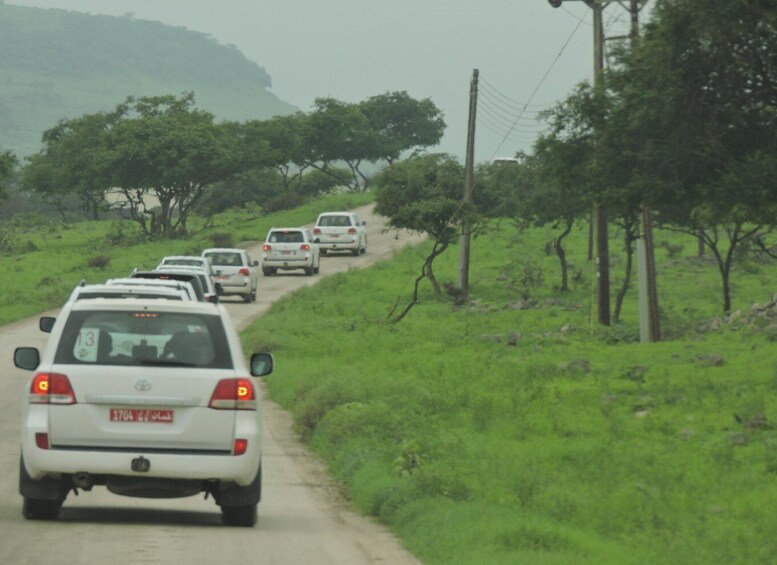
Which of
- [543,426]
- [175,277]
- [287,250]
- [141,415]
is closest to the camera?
[141,415]

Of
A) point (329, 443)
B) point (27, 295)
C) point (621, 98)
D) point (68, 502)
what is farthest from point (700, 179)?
point (27, 295)

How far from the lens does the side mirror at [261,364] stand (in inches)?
485

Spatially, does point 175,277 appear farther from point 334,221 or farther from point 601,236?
Result: point 334,221

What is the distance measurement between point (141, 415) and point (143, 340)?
686mm

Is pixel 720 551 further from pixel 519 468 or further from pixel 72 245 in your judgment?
pixel 72 245

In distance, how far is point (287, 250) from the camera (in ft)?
178

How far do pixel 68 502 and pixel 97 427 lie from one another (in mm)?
2396

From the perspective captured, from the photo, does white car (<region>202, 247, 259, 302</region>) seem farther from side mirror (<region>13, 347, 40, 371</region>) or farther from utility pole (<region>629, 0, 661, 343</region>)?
side mirror (<region>13, 347, 40, 371</region>)

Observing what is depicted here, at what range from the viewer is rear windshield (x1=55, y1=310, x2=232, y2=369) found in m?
11.4

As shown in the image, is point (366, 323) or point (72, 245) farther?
point (72, 245)

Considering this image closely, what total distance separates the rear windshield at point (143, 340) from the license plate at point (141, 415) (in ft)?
1.17

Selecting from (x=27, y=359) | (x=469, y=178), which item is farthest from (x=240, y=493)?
(x=469, y=178)

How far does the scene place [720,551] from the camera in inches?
432

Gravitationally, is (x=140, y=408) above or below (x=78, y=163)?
below
